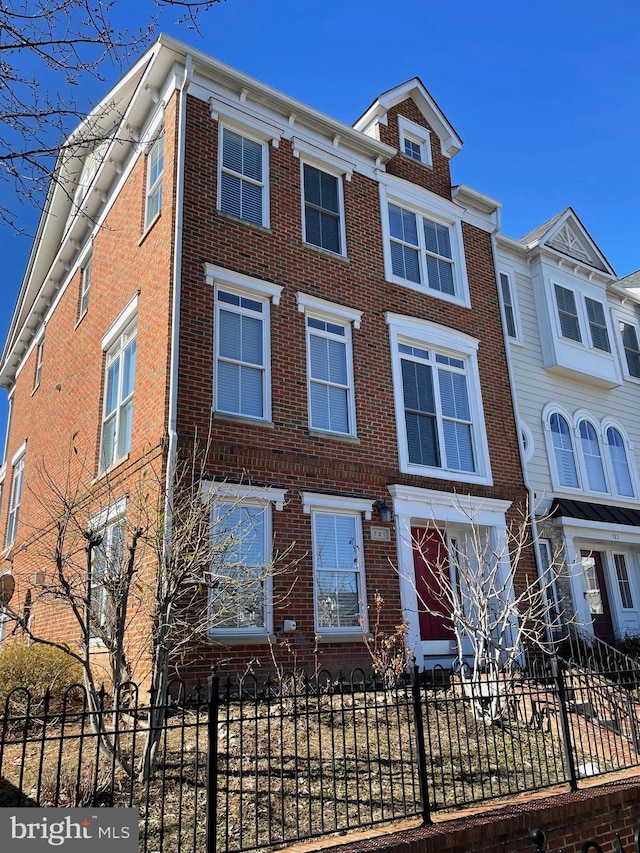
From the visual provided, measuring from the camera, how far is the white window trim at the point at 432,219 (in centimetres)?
1459

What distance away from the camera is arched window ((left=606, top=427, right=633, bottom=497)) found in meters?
19.0

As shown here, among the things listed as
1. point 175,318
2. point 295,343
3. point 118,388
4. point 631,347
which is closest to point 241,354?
point 295,343

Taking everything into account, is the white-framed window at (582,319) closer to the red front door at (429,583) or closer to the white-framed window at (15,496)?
the red front door at (429,583)

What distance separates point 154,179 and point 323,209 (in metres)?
3.26

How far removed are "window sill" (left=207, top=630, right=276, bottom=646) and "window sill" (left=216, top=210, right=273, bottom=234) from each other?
6.86m

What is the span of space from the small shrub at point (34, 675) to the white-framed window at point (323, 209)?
8.37 meters

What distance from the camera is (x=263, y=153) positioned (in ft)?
43.6

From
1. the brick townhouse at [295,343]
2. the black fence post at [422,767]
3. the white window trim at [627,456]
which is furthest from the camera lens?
the white window trim at [627,456]

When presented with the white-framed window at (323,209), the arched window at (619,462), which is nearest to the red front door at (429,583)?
the white-framed window at (323,209)

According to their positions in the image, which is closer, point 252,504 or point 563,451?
point 252,504

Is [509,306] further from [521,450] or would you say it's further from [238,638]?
[238,638]

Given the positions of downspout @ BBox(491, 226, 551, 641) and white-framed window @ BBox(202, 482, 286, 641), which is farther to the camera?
downspout @ BBox(491, 226, 551, 641)

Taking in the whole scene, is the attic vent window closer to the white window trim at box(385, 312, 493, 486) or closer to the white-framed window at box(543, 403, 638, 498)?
the white-framed window at box(543, 403, 638, 498)

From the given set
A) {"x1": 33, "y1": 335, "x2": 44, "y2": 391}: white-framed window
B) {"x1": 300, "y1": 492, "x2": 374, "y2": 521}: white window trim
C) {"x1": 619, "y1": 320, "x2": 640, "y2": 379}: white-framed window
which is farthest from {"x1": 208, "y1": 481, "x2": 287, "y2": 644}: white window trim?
{"x1": 619, "y1": 320, "x2": 640, "y2": 379}: white-framed window
